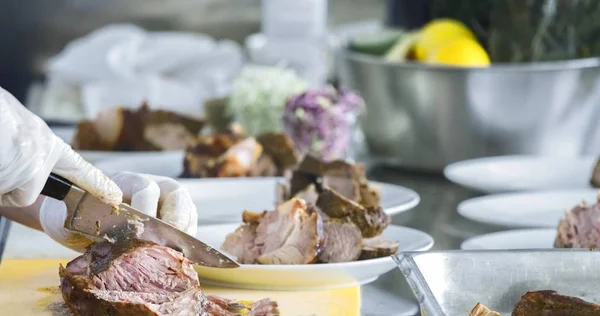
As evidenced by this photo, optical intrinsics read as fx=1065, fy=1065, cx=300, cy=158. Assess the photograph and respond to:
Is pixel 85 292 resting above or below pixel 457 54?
below

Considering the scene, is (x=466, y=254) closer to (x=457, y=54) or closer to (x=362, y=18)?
(x=457, y=54)

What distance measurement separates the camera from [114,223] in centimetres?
155

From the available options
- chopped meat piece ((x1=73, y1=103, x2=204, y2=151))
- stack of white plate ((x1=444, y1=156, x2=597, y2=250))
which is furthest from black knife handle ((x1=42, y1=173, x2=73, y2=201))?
chopped meat piece ((x1=73, y1=103, x2=204, y2=151))

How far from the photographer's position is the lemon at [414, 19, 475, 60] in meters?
2.71

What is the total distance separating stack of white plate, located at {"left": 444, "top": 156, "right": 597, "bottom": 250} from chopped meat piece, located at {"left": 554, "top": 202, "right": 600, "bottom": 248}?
0.12m

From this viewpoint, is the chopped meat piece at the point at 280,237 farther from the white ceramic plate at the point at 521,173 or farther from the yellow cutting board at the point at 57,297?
the white ceramic plate at the point at 521,173

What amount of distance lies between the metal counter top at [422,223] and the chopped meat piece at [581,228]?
261mm

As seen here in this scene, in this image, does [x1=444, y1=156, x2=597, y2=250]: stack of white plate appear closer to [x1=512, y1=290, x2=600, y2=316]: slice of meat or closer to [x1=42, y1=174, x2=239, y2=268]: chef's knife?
[x1=512, y1=290, x2=600, y2=316]: slice of meat

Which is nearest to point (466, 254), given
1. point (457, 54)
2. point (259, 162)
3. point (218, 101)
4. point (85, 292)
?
point (85, 292)

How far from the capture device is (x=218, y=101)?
10.1 ft

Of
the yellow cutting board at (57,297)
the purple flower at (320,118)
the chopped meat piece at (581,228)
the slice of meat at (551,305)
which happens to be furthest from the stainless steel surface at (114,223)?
the purple flower at (320,118)

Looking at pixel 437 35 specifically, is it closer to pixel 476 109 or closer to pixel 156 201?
pixel 476 109

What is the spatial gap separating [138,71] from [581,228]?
2.26 metres

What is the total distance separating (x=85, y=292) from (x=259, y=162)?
102 centimetres
